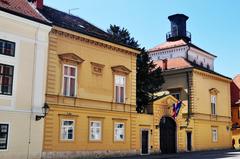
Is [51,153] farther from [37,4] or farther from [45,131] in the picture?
[37,4]

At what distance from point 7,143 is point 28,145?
1456mm

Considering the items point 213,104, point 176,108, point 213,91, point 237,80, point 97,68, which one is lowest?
point 176,108

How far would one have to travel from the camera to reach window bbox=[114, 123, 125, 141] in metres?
27.8

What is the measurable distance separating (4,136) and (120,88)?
10894 mm

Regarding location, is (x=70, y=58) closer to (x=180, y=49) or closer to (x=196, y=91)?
(x=196, y=91)

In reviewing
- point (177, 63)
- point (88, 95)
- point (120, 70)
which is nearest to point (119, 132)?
point (88, 95)

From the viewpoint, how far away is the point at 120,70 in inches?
1136

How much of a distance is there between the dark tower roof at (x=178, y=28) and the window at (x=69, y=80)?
84.4ft

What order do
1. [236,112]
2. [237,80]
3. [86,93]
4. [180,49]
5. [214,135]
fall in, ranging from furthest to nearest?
[237,80]
[236,112]
[180,49]
[214,135]
[86,93]

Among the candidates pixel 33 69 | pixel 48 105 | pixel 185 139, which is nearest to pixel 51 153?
pixel 48 105

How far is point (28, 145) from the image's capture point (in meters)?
21.7

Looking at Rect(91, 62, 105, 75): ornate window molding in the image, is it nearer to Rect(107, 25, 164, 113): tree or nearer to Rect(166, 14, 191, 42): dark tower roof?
Rect(107, 25, 164, 113): tree

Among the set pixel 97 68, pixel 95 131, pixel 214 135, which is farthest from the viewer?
pixel 214 135

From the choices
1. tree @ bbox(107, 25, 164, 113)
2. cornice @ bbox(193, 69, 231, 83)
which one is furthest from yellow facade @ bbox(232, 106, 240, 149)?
tree @ bbox(107, 25, 164, 113)
